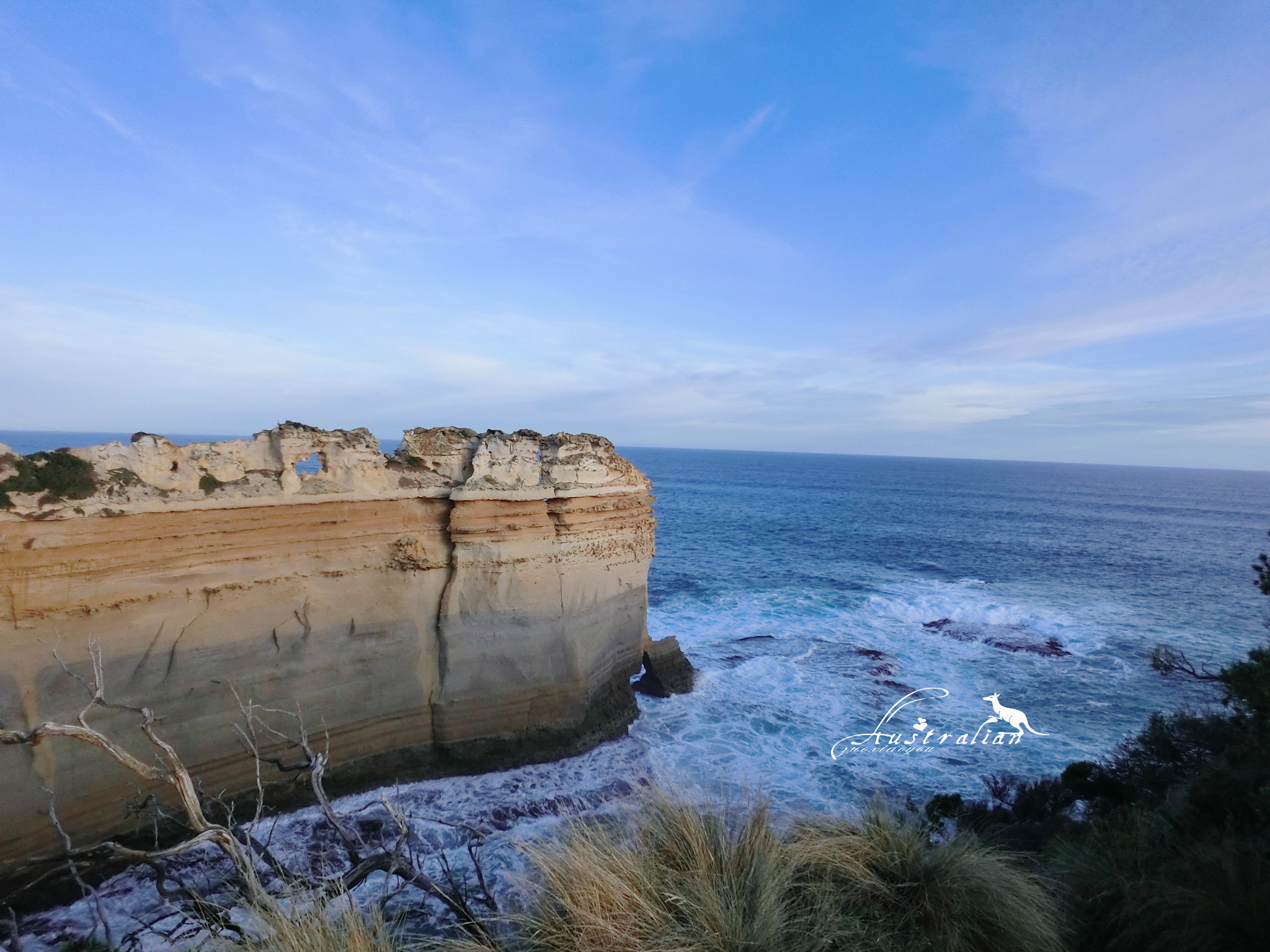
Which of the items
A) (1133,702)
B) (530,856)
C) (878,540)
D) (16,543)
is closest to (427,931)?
(530,856)

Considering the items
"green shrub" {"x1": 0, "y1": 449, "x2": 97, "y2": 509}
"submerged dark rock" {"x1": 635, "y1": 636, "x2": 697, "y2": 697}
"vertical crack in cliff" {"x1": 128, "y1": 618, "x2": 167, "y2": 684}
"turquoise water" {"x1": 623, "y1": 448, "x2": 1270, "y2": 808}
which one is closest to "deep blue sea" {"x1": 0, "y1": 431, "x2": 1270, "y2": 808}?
"turquoise water" {"x1": 623, "y1": 448, "x2": 1270, "y2": 808}

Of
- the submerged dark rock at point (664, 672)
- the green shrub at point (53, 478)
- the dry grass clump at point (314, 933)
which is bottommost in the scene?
the submerged dark rock at point (664, 672)

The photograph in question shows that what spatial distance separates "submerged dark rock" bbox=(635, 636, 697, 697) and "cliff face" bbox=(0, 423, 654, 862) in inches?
51.8

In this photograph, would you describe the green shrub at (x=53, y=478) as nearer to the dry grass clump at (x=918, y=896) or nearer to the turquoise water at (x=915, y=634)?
the dry grass clump at (x=918, y=896)

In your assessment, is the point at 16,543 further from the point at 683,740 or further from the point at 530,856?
the point at 683,740

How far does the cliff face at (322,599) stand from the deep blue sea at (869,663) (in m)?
0.94

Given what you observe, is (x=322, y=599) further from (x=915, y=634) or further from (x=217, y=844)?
(x=915, y=634)

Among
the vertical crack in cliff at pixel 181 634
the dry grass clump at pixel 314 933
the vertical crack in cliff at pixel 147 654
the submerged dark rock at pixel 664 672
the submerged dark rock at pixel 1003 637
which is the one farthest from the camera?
the submerged dark rock at pixel 1003 637

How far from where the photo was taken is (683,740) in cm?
1088

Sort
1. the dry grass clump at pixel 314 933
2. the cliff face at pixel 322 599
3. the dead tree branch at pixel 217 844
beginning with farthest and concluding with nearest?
the cliff face at pixel 322 599
the dry grass clump at pixel 314 933
the dead tree branch at pixel 217 844

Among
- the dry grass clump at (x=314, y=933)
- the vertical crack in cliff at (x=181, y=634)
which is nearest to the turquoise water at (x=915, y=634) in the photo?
the dry grass clump at (x=314, y=933)

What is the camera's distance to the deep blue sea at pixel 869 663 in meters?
8.80

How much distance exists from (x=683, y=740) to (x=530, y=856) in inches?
289

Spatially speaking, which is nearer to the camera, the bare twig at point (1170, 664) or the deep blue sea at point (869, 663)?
the deep blue sea at point (869, 663)
